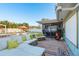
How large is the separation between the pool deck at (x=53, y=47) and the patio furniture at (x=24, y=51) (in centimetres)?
10

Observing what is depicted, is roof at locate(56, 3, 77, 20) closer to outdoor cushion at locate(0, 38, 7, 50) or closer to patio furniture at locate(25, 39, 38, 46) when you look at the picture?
patio furniture at locate(25, 39, 38, 46)

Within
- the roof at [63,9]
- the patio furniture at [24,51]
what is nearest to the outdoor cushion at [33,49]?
the patio furniture at [24,51]

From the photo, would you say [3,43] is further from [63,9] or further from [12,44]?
[63,9]

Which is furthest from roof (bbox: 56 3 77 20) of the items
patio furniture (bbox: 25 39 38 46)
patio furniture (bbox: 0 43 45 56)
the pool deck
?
patio furniture (bbox: 0 43 45 56)

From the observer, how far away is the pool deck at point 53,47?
11.5ft

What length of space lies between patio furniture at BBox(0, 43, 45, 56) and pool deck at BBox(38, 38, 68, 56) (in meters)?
0.10

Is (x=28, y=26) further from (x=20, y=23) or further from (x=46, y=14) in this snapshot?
(x=46, y=14)

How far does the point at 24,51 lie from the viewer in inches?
139

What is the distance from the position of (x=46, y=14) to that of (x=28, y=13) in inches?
13.4

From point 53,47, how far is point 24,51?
55 cm

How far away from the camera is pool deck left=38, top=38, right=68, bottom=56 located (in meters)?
3.52

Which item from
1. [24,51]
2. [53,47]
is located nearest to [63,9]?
[53,47]

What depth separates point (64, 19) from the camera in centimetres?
376

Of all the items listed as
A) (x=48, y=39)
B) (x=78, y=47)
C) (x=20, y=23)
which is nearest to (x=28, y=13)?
(x=20, y=23)
